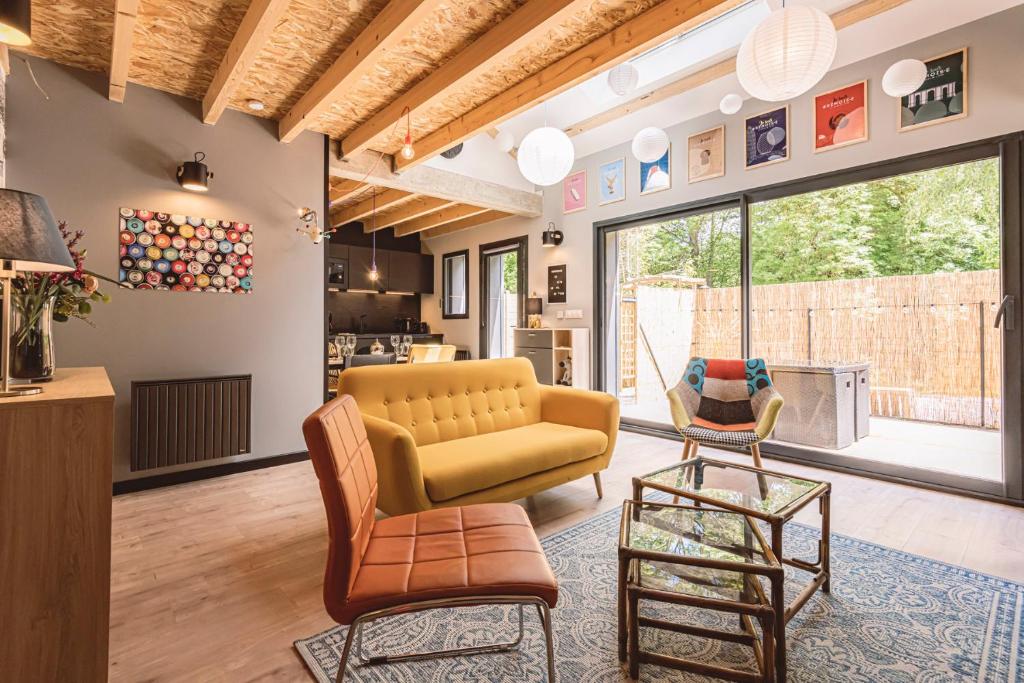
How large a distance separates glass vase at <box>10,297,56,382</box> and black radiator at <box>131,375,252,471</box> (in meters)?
1.78

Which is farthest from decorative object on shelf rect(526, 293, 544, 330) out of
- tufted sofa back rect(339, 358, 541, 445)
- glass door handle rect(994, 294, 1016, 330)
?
glass door handle rect(994, 294, 1016, 330)

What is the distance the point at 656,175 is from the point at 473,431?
3366 millimetres

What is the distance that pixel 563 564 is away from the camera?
2180 millimetres

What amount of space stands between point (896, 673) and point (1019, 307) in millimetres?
2769

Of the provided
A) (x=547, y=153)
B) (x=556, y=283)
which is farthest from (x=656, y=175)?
(x=547, y=153)

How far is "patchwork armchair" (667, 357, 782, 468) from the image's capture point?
315 cm

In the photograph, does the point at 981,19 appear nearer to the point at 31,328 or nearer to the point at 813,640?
the point at 813,640

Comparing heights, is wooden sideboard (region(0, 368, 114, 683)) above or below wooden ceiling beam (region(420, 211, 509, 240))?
below

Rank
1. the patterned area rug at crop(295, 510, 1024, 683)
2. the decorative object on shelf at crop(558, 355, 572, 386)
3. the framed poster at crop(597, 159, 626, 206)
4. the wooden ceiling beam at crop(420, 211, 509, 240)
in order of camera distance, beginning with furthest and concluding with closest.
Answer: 1. the wooden ceiling beam at crop(420, 211, 509, 240)
2. the decorative object on shelf at crop(558, 355, 572, 386)
3. the framed poster at crop(597, 159, 626, 206)
4. the patterned area rug at crop(295, 510, 1024, 683)

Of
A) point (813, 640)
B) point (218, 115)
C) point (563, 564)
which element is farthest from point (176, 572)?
point (218, 115)

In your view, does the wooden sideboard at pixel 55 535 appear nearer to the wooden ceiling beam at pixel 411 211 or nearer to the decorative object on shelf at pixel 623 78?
the decorative object on shelf at pixel 623 78

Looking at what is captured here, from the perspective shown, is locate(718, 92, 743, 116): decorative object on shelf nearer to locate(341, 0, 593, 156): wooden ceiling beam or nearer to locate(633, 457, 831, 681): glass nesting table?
locate(341, 0, 593, 156): wooden ceiling beam

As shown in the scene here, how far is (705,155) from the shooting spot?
4430mm

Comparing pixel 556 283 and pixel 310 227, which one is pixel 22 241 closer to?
pixel 310 227
